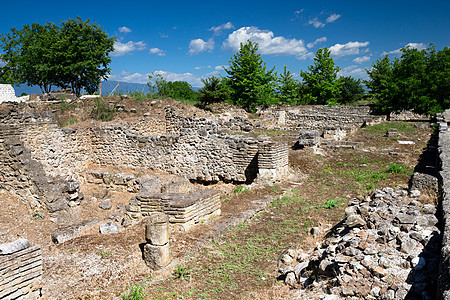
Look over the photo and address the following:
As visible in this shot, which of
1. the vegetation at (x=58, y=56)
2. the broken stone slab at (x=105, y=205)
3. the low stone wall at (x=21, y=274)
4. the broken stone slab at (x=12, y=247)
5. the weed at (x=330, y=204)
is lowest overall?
the broken stone slab at (x=105, y=205)

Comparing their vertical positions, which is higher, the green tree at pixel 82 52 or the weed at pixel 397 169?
the green tree at pixel 82 52

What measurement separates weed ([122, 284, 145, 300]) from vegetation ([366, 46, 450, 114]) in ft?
93.8

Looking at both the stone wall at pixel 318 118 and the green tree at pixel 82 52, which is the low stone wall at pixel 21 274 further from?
the green tree at pixel 82 52

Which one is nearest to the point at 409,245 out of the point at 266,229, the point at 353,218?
the point at 353,218

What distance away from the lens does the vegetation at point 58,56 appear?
31.7m

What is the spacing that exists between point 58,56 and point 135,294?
34.0 metres

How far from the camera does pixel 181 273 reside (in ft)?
15.1

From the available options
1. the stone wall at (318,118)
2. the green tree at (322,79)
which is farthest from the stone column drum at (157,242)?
the green tree at (322,79)

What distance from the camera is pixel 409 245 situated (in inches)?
148

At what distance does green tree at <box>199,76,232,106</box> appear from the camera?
26.3 m

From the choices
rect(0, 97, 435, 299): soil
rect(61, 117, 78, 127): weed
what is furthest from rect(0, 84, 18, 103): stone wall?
rect(0, 97, 435, 299): soil

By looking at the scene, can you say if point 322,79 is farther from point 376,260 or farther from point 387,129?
point 376,260

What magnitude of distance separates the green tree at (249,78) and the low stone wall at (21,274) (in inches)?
1282

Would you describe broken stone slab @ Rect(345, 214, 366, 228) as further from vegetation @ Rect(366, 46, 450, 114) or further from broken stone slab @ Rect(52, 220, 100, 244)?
vegetation @ Rect(366, 46, 450, 114)
